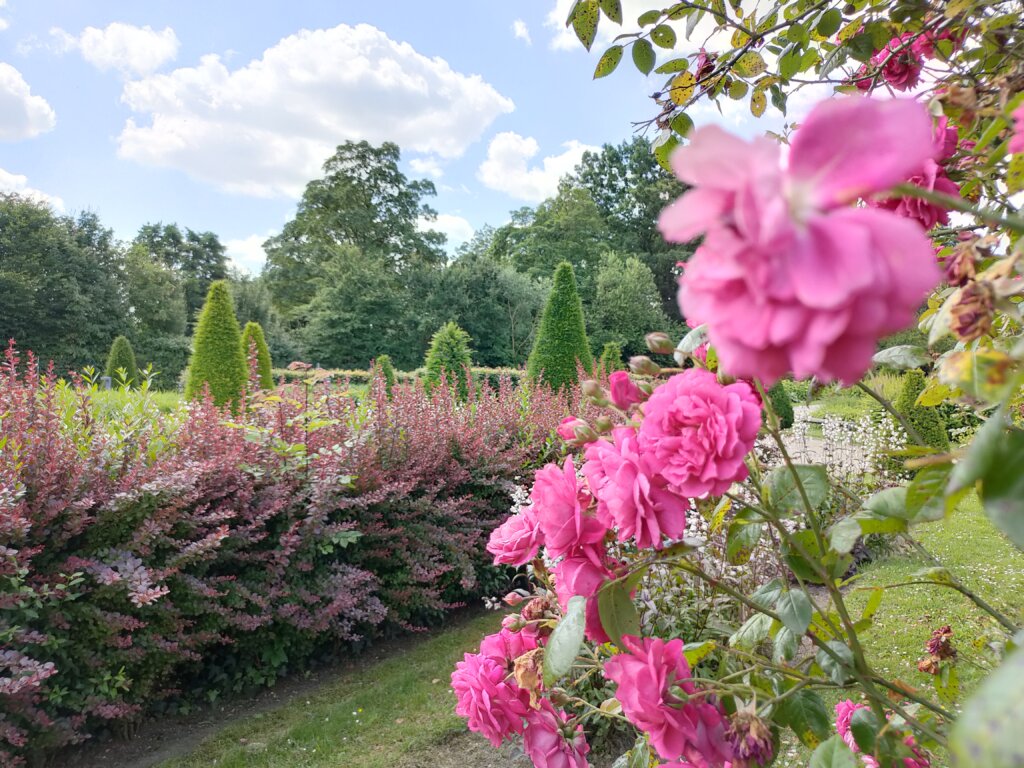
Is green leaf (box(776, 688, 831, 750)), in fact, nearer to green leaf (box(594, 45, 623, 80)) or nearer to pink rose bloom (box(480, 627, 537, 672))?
pink rose bloom (box(480, 627, 537, 672))

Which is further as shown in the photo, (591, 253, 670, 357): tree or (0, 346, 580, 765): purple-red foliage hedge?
(591, 253, 670, 357): tree

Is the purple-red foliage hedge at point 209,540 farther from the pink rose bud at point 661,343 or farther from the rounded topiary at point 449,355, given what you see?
the rounded topiary at point 449,355

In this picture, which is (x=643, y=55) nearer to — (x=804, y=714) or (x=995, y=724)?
(x=804, y=714)

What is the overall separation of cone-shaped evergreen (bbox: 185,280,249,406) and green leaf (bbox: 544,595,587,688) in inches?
390

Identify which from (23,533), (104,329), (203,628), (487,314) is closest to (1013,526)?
(23,533)

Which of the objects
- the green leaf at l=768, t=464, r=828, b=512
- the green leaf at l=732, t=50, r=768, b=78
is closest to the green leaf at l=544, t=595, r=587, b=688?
the green leaf at l=768, t=464, r=828, b=512

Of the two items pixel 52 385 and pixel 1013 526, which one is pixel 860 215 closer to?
pixel 1013 526

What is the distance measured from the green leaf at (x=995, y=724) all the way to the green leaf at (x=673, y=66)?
135 centimetres

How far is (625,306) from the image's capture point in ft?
78.1

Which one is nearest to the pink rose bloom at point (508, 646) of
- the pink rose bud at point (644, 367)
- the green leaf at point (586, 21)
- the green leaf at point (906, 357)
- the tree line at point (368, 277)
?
the pink rose bud at point (644, 367)

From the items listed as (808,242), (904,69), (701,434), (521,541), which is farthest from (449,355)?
(808,242)

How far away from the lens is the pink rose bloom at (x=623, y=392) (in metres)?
0.65

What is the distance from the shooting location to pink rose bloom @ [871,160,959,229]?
559mm

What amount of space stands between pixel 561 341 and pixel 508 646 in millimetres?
9896
